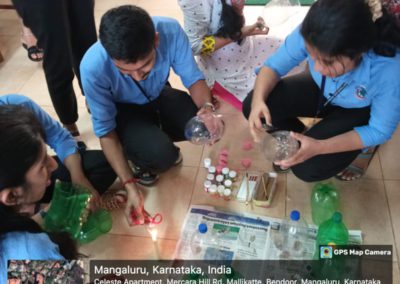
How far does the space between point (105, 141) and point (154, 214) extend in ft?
1.26

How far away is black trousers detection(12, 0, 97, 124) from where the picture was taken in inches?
54.5

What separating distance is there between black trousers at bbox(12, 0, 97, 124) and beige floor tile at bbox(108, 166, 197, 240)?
0.58 meters

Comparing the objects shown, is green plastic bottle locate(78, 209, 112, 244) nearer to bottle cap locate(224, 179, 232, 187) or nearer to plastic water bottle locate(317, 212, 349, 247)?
bottle cap locate(224, 179, 232, 187)

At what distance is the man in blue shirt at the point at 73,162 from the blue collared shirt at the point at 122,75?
0.46 ft

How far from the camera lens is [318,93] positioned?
4.68ft

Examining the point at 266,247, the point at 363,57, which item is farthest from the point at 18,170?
the point at 363,57

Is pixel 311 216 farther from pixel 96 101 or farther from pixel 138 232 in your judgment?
pixel 96 101

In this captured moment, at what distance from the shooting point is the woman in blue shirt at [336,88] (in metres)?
0.94

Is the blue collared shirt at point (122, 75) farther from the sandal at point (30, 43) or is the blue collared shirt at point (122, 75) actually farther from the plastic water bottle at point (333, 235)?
Answer: the plastic water bottle at point (333, 235)

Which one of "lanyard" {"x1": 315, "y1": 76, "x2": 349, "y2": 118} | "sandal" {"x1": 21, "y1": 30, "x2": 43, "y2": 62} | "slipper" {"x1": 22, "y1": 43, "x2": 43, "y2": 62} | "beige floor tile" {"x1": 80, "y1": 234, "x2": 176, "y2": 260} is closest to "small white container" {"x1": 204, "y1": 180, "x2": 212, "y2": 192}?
"beige floor tile" {"x1": 80, "y1": 234, "x2": 176, "y2": 260}

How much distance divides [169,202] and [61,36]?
0.82m

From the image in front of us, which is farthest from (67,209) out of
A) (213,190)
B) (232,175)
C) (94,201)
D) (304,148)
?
(304,148)

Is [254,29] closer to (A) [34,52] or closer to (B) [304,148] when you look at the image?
(B) [304,148]

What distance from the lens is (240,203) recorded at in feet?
4.99
